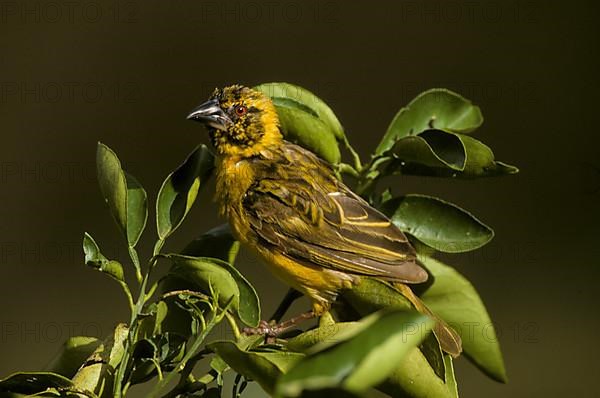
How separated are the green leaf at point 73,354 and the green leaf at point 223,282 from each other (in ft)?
0.52

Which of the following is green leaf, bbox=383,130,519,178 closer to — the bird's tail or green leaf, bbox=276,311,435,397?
the bird's tail

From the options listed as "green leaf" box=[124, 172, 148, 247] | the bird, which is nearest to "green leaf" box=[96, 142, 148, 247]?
"green leaf" box=[124, 172, 148, 247]

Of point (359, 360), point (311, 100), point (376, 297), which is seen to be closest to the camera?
point (359, 360)

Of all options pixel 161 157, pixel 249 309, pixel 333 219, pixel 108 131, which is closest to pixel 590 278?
pixel 161 157

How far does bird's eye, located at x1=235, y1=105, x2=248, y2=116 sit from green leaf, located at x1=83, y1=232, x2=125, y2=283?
98 centimetres

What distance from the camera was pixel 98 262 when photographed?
1181 mm

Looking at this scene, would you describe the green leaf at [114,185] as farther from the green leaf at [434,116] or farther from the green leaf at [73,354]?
the green leaf at [434,116]

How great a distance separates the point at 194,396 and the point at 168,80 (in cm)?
434

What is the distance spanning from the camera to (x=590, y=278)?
4.94 meters

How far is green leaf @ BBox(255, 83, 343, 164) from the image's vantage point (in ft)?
5.14

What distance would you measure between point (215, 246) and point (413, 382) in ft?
1.72

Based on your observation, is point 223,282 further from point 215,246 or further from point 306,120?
point 306,120

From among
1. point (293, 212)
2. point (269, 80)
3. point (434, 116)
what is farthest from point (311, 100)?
point (269, 80)

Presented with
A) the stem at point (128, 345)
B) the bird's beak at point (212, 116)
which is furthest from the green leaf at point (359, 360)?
the bird's beak at point (212, 116)
